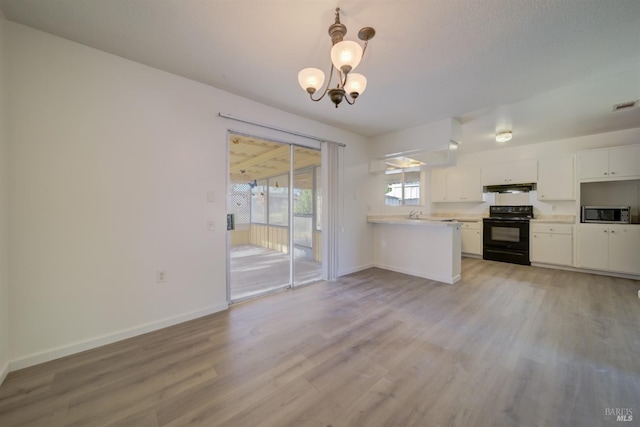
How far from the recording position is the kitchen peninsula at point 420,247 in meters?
3.86

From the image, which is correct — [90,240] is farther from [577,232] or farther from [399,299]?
[577,232]

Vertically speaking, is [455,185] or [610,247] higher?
[455,185]

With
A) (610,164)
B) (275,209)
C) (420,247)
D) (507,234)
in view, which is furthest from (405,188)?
(275,209)

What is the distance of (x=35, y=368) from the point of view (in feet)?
6.01

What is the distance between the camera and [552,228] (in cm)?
475

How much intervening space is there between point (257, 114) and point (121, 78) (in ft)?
4.65

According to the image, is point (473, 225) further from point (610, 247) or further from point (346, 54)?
point (346, 54)

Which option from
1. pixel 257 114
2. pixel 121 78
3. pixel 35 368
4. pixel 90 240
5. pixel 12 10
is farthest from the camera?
pixel 257 114

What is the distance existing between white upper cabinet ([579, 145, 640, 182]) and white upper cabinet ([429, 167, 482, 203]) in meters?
1.79

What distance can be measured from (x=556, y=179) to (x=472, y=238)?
2.02 metres

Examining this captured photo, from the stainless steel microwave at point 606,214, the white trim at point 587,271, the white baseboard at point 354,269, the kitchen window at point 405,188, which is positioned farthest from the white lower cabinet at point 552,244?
the white baseboard at point 354,269

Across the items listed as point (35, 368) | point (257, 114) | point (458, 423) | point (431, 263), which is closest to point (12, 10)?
point (257, 114)

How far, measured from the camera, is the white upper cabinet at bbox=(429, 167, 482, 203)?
5.89 m

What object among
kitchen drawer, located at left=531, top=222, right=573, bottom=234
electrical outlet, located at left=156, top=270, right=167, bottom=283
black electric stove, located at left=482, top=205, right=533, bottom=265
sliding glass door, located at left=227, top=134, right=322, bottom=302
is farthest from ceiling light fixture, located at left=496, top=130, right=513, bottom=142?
electrical outlet, located at left=156, top=270, right=167, bottom=283
